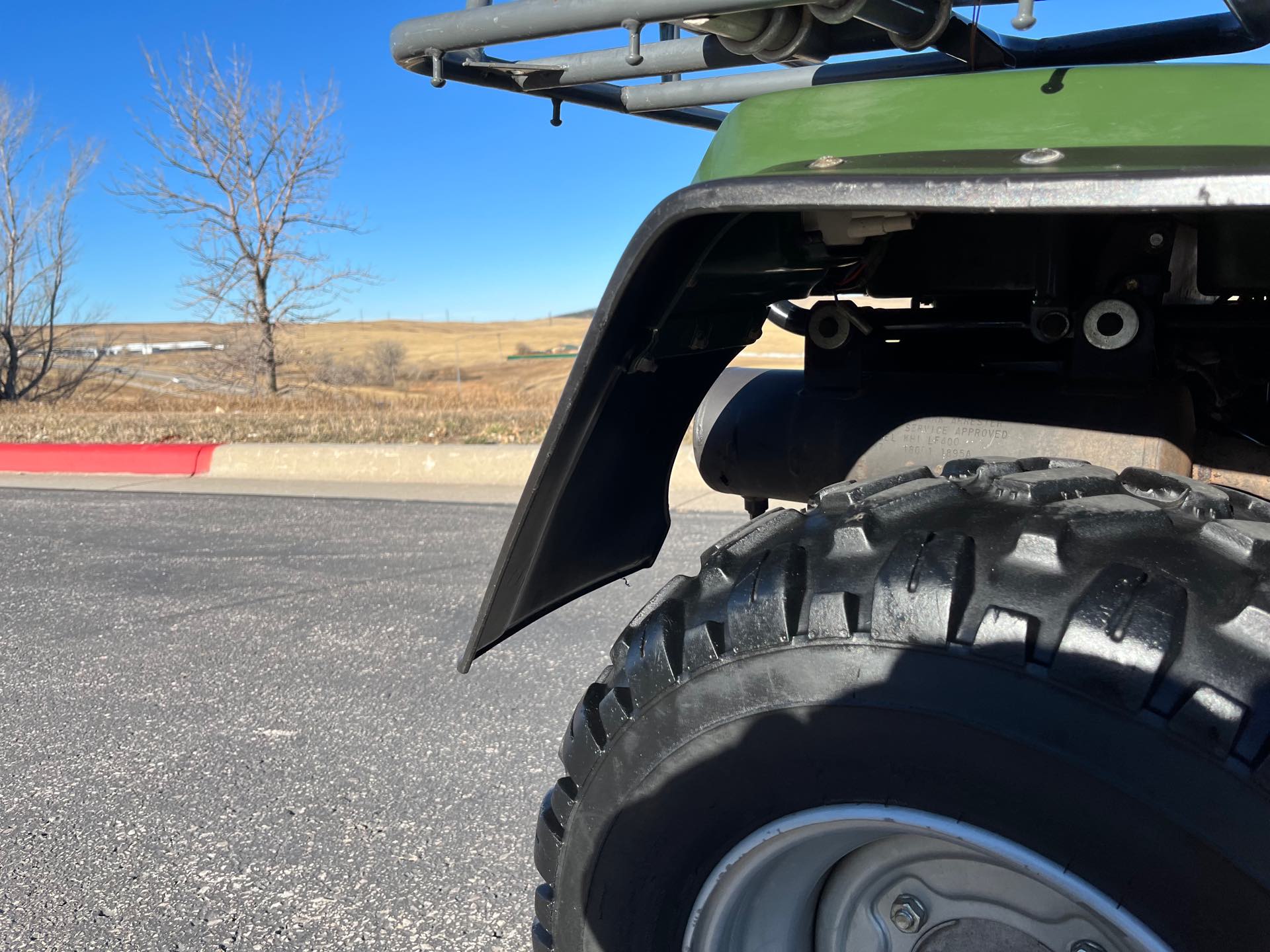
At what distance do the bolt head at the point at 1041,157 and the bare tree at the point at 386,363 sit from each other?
32834 mm

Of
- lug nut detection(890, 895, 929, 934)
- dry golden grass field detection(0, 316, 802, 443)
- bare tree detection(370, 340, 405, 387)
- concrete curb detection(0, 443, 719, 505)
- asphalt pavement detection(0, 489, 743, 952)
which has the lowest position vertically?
asphalt pavement detection(0, 489, 743, 952)

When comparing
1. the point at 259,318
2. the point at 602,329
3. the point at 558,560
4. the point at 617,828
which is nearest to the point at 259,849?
the point at 558,560

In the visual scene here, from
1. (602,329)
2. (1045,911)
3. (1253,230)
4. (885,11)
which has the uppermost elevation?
(885,11)

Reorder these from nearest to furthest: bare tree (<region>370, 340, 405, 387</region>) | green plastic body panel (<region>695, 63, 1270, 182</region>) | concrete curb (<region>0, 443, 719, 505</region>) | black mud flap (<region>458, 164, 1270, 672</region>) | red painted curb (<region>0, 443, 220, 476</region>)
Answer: black mud flap (<region>458, 164, 1270, 672</region>) < green plastic body panel (<region>695, 63, 1270, 182</region>) < concrete curb (<region>0, 443, 719, 505</region>) < red painted curb (<region>0, 443, 220, 476</region>) < bare tree (<region>370, 340, 405, 387</region>)

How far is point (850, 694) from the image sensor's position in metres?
1.12

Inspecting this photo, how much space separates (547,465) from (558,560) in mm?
366

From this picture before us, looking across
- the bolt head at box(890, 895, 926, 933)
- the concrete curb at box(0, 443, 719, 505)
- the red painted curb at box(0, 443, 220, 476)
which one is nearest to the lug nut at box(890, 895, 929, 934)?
the bolt head at box(890, 895, 926, 933)

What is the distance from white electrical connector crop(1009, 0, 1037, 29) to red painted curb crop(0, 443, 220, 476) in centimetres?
786

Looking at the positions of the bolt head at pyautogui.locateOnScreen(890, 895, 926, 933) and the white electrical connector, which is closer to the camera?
the white electrical connector

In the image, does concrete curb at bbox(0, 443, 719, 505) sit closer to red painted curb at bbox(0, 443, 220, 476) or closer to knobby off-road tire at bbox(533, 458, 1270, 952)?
red painted curb at bbox(0, 443, 220, 476)

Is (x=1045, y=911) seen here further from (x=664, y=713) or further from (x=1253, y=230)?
(x=1253, y=230)

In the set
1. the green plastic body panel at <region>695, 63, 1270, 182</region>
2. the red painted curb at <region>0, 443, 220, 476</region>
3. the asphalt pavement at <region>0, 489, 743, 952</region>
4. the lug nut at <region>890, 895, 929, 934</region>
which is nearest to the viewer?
the green plastic body panel at <region>695, 63, 1270, 182</region>

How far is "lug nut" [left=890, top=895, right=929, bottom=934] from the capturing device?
1298 mm

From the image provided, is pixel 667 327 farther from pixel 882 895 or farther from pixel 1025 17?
pixel 882 895
